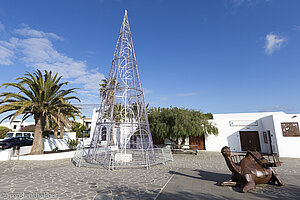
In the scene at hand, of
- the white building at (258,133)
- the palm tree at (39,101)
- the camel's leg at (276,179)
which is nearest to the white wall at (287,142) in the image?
the white building at (258,133)

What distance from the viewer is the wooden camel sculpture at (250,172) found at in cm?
476

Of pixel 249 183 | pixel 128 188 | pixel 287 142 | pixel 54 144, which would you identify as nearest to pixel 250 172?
pixel 249 183

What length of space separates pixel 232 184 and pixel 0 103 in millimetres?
14942

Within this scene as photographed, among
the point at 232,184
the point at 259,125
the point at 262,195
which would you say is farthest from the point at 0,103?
the point at 259,125

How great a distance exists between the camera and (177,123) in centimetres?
1389

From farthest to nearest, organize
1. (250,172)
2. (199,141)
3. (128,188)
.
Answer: (199,141) < (128,188) < (250,172)

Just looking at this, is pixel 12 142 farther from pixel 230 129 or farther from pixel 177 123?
pixel 230 129

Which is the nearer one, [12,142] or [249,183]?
[249,183]

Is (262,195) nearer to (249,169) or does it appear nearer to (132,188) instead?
(249,169)

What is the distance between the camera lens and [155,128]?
48.3 feet

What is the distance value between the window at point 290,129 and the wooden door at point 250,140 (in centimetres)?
348

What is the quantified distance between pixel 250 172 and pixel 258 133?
13.2 metres

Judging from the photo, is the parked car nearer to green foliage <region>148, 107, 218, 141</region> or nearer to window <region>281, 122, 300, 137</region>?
green foliage <region>148, 107, 218, 141</region>

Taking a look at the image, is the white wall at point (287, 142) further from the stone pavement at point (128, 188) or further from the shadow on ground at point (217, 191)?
the shadow on ground at point (217, 191)
